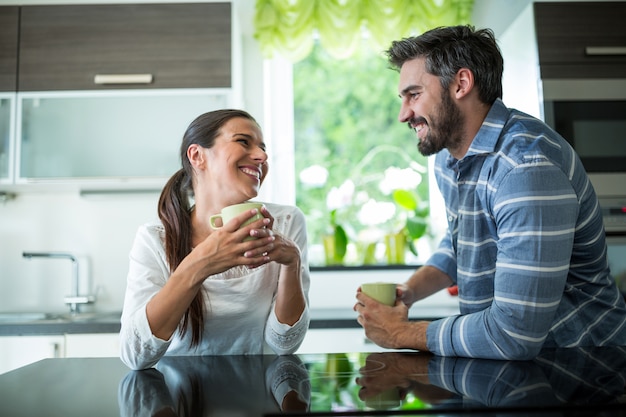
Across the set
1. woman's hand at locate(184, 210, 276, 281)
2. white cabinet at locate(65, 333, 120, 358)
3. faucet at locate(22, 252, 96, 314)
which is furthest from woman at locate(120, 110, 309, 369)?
faucet at locate(22, 252, 96, 314)

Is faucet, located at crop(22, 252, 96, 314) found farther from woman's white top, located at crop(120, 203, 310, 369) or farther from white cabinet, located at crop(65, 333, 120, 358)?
woman's white top, located at crop(120, 203, 310, 369)

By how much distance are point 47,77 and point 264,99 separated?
115 cm

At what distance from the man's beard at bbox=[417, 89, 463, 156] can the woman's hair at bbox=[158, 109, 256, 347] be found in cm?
54

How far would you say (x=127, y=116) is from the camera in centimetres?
288

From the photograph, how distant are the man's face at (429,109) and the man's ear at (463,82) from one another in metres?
0.03

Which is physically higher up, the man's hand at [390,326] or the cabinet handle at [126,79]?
the cabinet handle at [126,79]

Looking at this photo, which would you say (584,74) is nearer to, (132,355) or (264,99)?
(264,99)

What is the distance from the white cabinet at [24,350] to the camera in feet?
8.04

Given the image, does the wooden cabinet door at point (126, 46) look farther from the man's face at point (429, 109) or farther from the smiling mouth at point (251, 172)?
the man's face at point (429, 109)

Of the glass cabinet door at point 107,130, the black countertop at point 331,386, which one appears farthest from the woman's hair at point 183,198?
the glass cabinet door at point 107,130

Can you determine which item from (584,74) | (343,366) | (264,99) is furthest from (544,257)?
(264,99)

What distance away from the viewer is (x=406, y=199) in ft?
10.5

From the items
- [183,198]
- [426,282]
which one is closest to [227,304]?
[183,198]

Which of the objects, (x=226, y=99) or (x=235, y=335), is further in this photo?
(x=226, y=99)
